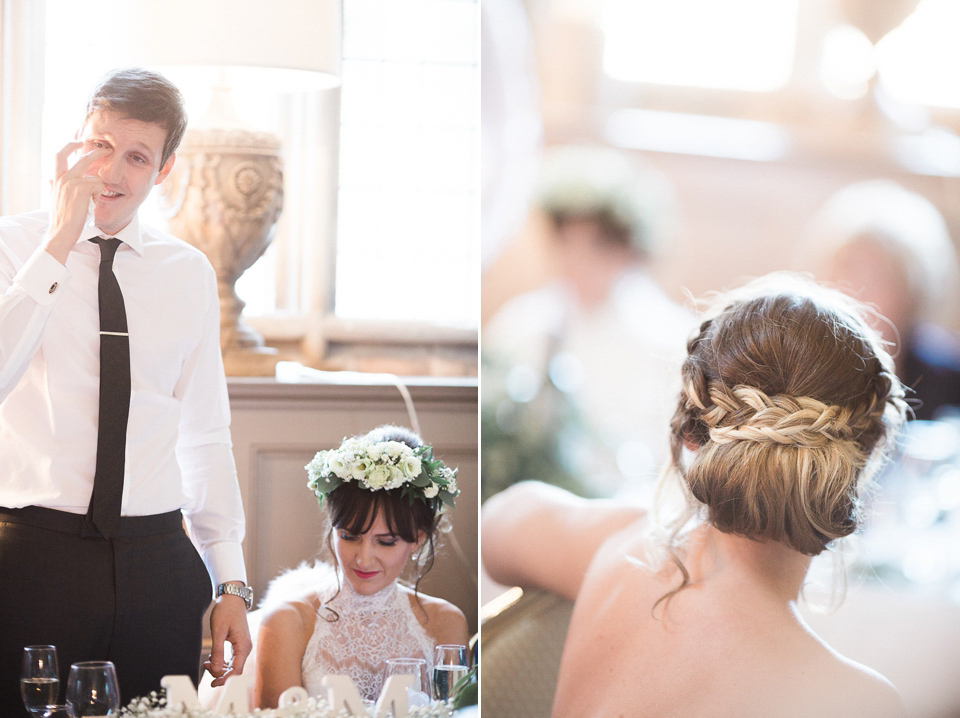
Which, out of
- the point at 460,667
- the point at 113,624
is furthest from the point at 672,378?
the point at 113,624

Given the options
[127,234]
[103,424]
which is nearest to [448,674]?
[103,424]

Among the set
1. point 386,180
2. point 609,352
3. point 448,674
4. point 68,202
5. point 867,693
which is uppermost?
point 386,180

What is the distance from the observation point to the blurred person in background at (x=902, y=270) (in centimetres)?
183

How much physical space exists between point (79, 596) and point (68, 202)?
63cm

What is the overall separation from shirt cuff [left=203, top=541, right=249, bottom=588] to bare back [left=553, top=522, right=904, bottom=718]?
0.63 meters

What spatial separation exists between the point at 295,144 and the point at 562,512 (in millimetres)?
1496

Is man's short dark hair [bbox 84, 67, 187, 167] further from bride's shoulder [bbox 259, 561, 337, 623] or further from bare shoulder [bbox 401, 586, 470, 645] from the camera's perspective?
bare shoulder [bbox 401, 586, 470, 645]

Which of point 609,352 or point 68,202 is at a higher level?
point 68,202

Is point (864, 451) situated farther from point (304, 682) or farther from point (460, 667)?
point (304, 682)

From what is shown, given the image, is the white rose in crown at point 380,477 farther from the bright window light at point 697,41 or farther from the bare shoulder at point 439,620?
the bright window light at point 697,41

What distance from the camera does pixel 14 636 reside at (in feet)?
5.03

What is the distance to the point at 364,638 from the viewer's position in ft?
6.31

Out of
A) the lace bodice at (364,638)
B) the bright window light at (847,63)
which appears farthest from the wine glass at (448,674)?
the bright window light at (847,63)

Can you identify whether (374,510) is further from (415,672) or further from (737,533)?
(737,533)
